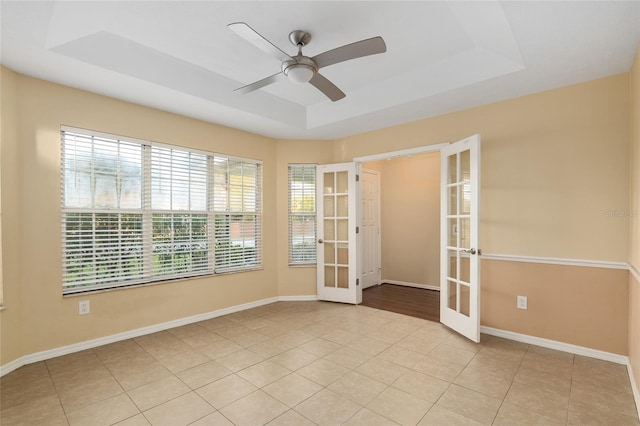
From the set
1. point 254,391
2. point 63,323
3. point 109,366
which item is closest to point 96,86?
point 63,323

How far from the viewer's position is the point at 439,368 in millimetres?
2637

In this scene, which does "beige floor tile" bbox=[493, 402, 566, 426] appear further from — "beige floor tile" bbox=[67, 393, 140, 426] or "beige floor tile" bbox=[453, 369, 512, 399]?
"beige floor tile" bbox=[67, 393, 140, 426]

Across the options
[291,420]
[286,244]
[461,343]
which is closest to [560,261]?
[461,343]

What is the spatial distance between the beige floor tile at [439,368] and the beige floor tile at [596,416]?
0.75 meters

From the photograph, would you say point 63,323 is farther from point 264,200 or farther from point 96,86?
point 264,200

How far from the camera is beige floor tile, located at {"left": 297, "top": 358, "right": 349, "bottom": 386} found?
2473mm

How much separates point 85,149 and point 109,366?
6.87 ft

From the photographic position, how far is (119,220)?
3301 millimetres

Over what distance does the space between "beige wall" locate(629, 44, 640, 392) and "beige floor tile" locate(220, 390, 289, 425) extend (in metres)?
2.53

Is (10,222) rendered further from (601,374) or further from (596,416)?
(601,374)

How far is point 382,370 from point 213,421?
1.38 m

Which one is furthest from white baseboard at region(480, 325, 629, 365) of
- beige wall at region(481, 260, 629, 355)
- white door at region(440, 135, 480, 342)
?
white door at region(440, 135, 480, 342)

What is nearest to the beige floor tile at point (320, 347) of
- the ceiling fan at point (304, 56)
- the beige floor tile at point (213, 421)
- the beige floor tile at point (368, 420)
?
the beige floor tile at point (368, 420)

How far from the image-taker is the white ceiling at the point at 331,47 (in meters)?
2.11
